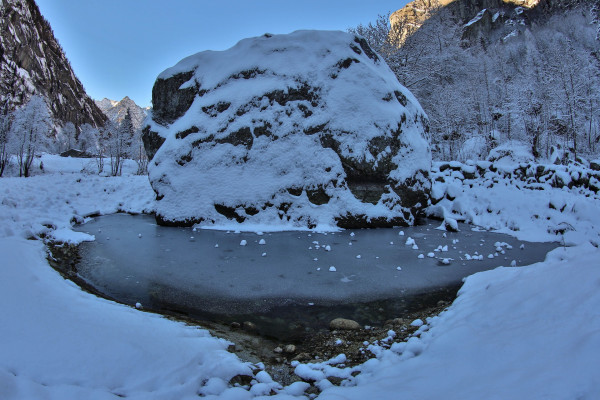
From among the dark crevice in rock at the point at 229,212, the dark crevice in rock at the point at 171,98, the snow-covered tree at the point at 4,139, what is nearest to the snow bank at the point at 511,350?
the dark crevice in rock at the point at 229,212

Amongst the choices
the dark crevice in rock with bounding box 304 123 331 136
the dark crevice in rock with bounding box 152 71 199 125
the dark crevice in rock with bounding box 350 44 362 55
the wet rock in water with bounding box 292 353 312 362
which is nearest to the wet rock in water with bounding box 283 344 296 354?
the wet rock in water with bounding box 292 353 312 362

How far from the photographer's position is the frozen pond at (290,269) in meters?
4.12

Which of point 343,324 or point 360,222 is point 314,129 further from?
point 343,324

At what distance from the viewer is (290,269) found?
18.3 feet

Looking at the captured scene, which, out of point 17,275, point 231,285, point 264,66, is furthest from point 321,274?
point 264,66

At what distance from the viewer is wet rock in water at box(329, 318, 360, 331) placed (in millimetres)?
3545

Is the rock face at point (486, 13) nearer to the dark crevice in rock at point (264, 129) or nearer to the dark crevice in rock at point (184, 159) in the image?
the dark crevice in rock at point (264, 129)

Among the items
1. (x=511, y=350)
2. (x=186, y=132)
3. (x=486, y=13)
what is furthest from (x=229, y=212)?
(x=486, y=13)

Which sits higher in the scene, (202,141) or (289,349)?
(202,141)

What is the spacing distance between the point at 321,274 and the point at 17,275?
4140 millimetres

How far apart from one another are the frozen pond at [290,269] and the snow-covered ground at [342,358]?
88 cm

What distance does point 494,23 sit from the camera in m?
49.5

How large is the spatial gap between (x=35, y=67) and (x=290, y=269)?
9967 centimetres

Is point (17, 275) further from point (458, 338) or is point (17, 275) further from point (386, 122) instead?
point (386, 122)
